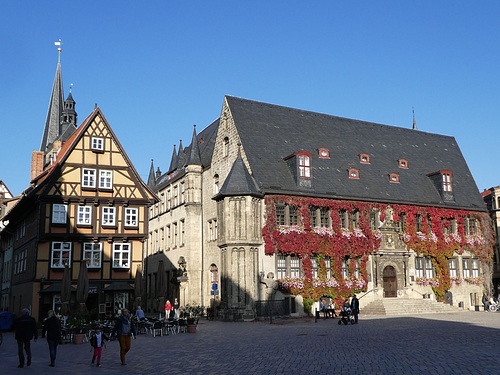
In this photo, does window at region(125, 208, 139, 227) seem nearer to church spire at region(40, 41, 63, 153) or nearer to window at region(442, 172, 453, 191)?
window at region(442, 172, 453, 191)

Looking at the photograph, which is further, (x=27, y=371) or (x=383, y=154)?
(x=383, y=154)

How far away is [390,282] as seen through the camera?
39.2 m

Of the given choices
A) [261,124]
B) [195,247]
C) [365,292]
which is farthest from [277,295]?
[261,124]

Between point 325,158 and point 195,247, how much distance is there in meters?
12.6

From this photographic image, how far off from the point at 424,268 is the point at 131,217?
22565 mm

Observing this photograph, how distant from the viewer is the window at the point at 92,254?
1348 inches

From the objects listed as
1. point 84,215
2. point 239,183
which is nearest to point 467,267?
point 239,183

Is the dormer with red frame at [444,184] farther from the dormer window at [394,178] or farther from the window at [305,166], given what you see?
the window at [305,166]

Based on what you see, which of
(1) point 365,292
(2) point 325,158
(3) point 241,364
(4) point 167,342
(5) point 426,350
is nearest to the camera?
(3) point 241,364

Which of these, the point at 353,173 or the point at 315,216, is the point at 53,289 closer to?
the point at 315,216

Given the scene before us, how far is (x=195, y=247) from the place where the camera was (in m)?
42.5

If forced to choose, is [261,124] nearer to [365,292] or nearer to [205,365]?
[365,292]

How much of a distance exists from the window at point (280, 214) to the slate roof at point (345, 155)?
3.55 feet

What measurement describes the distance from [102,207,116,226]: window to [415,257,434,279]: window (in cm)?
2303
